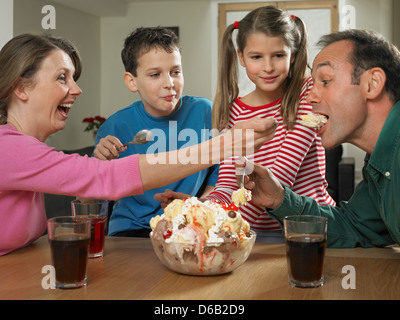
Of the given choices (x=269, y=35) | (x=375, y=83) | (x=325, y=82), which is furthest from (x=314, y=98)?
(x=269, y=35)

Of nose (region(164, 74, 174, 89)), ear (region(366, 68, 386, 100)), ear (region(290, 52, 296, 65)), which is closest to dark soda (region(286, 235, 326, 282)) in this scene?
ear (region(366, 68, 386, 100))

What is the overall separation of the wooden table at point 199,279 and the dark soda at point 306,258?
0.03 meters

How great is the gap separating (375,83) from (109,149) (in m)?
0.92

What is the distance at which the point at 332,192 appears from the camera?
193 inches

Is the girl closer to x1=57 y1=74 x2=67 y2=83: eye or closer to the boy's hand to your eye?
the boy's hand

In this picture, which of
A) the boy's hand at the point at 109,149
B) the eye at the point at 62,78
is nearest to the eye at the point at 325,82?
the boy's hand at the point at 109,149

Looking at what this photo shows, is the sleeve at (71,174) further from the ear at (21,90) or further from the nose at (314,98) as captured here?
the nose at (314,98)

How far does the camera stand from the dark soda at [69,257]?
105 cm

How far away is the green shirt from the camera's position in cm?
133

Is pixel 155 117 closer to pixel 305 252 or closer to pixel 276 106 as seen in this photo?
pixel 276 106

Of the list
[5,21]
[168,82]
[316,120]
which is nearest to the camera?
[316,120]

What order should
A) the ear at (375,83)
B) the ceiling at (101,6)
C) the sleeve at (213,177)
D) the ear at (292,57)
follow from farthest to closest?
the ceiling at (101,6) < the sleeve at (213,177) < the ear at (292,57) < the ear at (375,83)

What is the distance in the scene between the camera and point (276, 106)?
192 centimetres

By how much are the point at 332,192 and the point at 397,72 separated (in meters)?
3.58
